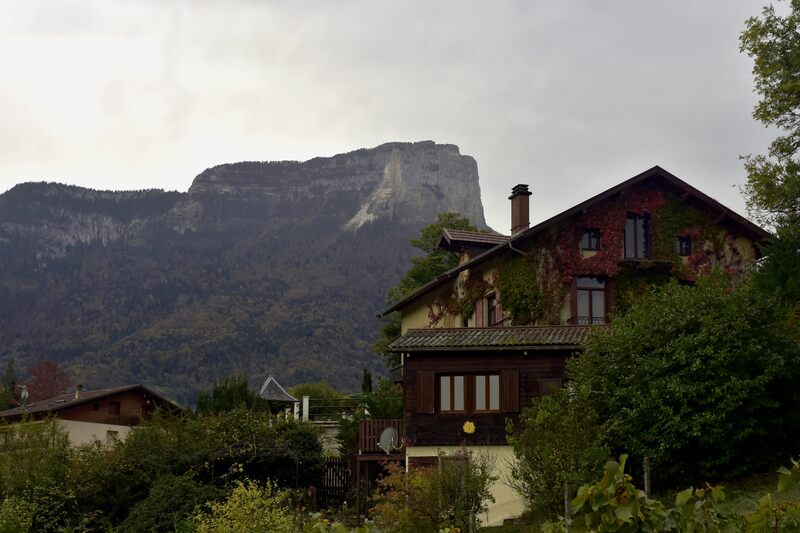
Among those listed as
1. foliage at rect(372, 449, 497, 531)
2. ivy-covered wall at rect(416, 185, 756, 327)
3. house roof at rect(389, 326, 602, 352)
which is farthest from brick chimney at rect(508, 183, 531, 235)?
foliage at rect(372, 449, 497, 531)

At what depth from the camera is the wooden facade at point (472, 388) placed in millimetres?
30531

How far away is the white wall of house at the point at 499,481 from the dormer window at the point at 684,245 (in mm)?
12296

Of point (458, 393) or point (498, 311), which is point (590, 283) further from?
point (458, 393)

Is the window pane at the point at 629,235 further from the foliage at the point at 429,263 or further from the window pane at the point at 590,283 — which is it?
the foliage at the point at 429,263

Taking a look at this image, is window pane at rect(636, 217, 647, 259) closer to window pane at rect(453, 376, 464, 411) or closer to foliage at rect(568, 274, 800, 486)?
window pane at rect(453, 376, 464, 411)

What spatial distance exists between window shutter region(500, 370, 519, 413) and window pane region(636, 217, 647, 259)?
31.8 ft

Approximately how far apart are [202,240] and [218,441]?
151m

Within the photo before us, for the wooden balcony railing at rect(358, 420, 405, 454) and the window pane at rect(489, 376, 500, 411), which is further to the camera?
the wooden balcony railing at rect(358, 420, 405, 454)

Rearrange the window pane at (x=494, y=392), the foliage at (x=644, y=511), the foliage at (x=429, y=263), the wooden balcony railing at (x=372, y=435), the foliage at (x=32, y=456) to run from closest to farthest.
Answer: the foliage at (x=644, y=511) < the window pane at (x=494, y=392) < the foliage at (x=32, y=456) < the wooden balcony railing at (x=372, y=435) < the foliage at (x=429, y=263)

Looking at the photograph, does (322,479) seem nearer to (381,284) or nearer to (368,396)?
(368,396)

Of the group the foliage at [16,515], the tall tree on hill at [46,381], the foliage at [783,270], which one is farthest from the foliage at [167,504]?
the tall tree on hill at [46,381]

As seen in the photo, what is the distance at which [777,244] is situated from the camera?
1182 inches

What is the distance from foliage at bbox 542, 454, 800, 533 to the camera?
6.33 meters

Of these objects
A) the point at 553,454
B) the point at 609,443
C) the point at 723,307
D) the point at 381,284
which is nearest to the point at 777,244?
the point at 723,307
